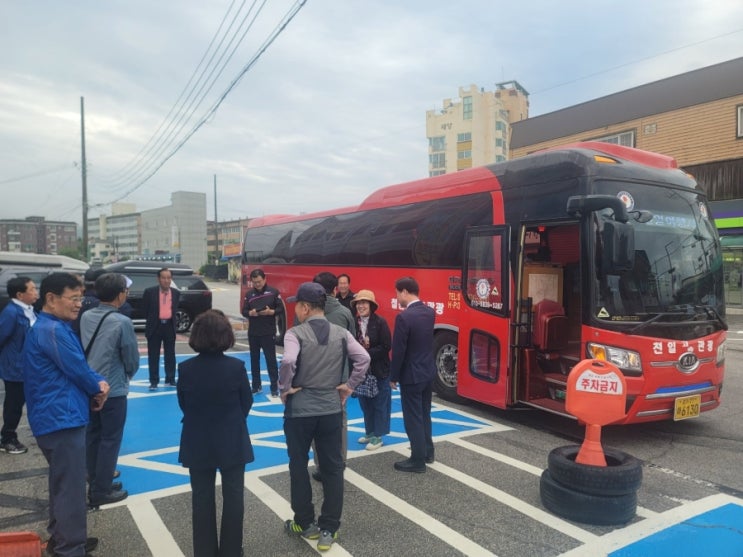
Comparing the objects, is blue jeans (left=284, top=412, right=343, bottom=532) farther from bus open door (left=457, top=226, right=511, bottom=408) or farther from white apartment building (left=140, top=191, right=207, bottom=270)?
white apartment building (left=140, top=191, right=207, bottom=270)

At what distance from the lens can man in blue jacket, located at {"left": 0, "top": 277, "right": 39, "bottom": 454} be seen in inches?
200

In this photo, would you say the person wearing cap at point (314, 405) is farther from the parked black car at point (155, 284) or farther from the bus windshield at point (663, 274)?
the parked black car at point (155, 284)

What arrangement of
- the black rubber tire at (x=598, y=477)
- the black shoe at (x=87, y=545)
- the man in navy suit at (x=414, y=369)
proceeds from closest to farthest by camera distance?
the black shoe at (x=87, y=545), the black rubber tire at (x=598, y=477), the man in navy suit at (x=414, y=369)

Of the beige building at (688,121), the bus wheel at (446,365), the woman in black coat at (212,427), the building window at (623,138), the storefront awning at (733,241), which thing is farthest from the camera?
the building window at (623,138)

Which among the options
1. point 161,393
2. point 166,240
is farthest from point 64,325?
point 166,240

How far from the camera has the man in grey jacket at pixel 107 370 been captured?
3.99m

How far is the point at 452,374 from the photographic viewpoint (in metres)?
7.42

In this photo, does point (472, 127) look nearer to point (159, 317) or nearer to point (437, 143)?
point (437, 143)

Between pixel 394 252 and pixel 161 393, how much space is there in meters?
4.18

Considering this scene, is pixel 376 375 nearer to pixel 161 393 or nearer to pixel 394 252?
pixel 394 252

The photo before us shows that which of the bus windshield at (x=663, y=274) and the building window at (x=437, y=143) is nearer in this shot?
the bus windshield at (x=663, y=274)

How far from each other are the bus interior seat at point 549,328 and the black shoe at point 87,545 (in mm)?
4871

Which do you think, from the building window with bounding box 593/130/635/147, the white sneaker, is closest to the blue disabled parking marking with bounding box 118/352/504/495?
the white sneaker

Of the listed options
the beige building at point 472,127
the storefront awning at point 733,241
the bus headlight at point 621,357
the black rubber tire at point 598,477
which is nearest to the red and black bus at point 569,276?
the bus headlight at point 621,357
